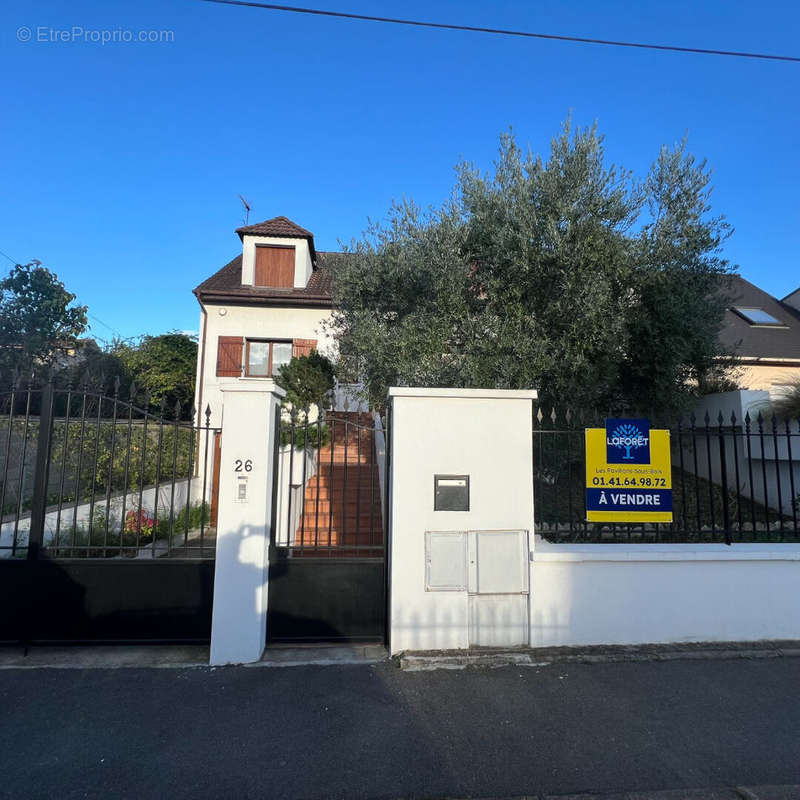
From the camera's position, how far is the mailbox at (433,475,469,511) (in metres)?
4.52

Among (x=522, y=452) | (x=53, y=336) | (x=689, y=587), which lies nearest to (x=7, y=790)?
(x=522, y=452)

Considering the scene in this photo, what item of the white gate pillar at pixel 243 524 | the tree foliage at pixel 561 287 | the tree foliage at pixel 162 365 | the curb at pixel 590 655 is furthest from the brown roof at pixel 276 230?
the curb at pixel 590 655

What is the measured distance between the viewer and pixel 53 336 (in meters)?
16.6

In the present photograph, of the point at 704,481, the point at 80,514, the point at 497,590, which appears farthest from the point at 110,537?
the point at 704,481

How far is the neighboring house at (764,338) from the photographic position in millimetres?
13250

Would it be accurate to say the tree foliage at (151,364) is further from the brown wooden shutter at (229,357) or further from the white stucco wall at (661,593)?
the white stucco wall at (661,593)

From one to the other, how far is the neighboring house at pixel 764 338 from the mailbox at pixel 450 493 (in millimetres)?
9232

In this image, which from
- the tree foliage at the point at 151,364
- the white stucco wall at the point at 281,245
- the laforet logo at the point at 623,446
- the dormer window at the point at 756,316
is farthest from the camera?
A: the tree foliage at the point at 151,364

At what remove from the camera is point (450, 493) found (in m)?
4.53

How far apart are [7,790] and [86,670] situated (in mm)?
1515

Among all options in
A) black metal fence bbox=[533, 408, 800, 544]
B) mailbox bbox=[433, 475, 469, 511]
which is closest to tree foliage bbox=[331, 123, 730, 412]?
black metal fence bbox=[533, 408, 800, 544]

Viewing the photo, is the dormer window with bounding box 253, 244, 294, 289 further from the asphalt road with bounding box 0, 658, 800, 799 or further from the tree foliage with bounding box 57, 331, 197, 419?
the asphalt road with bounding box 0, 658, 800, 799

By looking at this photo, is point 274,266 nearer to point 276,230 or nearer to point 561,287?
point 276,230

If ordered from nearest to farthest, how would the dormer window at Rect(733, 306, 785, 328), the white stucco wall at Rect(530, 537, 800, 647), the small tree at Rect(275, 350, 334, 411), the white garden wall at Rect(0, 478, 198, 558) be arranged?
the white stucco wall at Rect(530, 537, 800, 647), the white garden wall at Rect(0, 478, 198, 558), the small tree at Rect(275, 350, 334, 411), the dormer window at Rect(733, 306, 785, 328)
